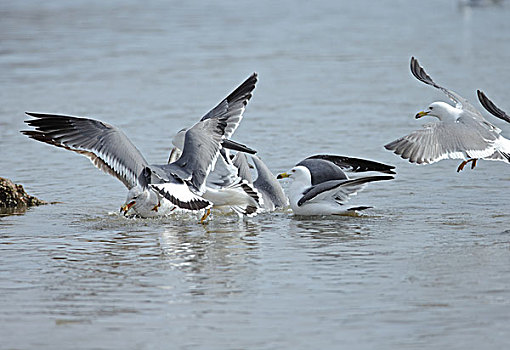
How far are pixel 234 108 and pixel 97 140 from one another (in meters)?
1.89

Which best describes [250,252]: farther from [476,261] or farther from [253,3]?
[253,3]

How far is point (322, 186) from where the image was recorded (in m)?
8.73

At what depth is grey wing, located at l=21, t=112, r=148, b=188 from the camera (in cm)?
827

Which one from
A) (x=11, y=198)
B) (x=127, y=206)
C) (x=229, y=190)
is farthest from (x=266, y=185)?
(x=11, y=198)

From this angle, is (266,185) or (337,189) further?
(266,185)

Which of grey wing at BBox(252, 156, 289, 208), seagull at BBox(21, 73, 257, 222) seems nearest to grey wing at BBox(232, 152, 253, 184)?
grey wing at BBox(252, 156, 289, 208)

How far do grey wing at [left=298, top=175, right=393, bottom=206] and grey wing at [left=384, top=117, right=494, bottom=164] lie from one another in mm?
375

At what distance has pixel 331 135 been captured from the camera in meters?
12.7

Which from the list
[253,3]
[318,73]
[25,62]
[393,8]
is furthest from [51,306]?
[253,3]

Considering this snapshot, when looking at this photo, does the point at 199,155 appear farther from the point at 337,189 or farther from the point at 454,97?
the point at 454,97

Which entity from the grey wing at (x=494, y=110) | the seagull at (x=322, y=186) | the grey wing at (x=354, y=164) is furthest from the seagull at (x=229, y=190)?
the grey wing at (x=494, y=110)

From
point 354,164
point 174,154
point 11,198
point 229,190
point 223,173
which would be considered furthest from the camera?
point 174,154

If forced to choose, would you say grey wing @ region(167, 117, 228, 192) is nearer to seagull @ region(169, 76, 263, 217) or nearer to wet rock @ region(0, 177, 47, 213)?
seagull @ region(169, 76, 263, 217)

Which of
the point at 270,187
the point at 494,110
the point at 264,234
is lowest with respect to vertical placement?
the point at 264,234
